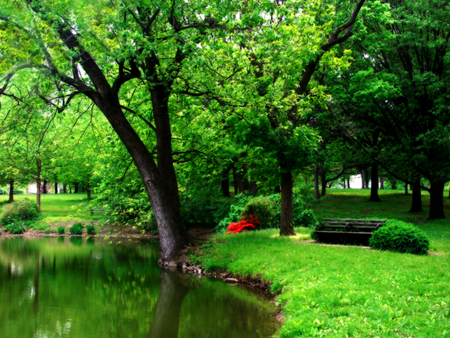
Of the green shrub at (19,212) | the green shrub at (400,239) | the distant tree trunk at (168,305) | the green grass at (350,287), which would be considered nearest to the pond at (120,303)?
the distant tree trunk at (168,305)

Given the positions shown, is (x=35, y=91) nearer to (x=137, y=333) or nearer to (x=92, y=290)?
(x=92, y=290)

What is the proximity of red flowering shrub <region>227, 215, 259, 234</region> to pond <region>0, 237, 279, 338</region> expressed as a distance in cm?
408

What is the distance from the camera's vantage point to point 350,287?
7543 millimetres

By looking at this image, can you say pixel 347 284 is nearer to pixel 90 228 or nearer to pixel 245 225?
pixel 245 225

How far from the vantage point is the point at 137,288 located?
10.9m

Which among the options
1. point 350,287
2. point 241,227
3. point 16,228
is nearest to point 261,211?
point 241,227

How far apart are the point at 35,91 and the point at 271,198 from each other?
41.0ft

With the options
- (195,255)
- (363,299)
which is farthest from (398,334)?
(195,255)

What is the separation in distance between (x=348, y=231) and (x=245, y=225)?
522 centimetres

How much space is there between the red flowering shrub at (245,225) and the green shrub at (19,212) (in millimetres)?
17638

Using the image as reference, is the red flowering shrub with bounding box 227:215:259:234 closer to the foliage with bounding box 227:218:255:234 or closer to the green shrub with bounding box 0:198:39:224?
the foliage with bounding box 227:218:255:234

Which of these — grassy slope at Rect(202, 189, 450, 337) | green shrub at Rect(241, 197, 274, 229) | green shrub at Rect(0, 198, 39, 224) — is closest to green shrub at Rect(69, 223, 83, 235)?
green shrub at Rect(0, 198, 39, 224)

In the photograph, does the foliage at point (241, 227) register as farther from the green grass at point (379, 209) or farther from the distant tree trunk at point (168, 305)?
the green grass at point (379, 209)

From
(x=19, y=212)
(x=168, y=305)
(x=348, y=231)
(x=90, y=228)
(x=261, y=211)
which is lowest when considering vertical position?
(x=168, y=305)
